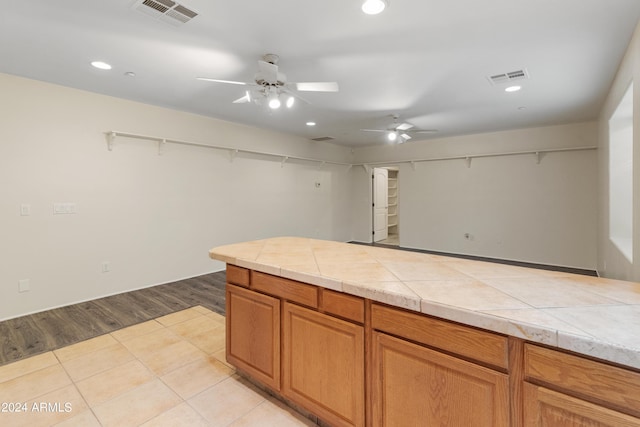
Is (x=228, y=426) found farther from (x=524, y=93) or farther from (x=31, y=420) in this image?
(x=524, y=93)

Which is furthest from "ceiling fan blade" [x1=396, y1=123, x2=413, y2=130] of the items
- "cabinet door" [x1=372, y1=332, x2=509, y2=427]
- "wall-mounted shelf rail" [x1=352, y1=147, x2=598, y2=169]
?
"cabinet door" [x1=372, y1=332, x2=509, y2=427]

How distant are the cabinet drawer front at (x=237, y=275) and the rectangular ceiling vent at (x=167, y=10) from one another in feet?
6.13

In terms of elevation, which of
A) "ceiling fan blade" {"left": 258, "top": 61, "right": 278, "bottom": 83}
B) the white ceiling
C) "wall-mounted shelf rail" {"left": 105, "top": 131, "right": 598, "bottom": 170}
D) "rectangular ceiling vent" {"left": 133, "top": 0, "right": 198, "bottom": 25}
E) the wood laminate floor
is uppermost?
the white ceiling

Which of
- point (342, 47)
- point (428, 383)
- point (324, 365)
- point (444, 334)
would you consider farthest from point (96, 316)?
point (342, 47)

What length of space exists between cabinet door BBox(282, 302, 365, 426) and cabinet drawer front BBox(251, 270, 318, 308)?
5cm

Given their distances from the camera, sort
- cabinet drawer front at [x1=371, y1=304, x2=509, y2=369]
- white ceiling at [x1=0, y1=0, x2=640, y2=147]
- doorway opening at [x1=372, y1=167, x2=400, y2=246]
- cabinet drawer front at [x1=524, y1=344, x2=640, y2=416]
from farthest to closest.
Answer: doorway opening at [x1=372, y1=167, x2=400, y2=246] < white ceiling at [x1=0, y1=0, x2=640, y2=147] < cabinet drawer front at [x1=371, y1=304, x2=509, y2=369] < cabinet drawer front at [x1=524, y1=344, x2=640, y2=416]

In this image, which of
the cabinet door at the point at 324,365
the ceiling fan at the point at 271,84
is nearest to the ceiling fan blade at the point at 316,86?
the ceiling fan at the point at 271,84

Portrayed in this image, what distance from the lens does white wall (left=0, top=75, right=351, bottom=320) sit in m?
3.26

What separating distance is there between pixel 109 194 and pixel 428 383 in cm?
432

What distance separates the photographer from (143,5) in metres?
2.05

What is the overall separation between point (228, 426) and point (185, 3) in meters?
2.77

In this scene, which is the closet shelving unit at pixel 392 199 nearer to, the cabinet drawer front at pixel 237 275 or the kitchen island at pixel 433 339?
the kitchen island at pixel 433 339

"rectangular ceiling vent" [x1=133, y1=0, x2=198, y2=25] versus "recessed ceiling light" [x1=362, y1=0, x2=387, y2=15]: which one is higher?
"rectangular ceiling vent" [x1=133, y1=0, x2=198, y2=25]

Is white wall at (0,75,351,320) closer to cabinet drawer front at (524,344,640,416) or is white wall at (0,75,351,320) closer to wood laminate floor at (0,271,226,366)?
wood laminate floor at (0,271,226,366)
